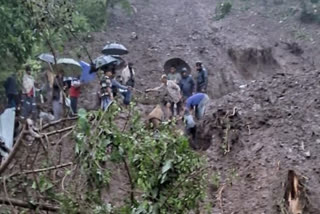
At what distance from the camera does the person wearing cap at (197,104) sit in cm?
1209

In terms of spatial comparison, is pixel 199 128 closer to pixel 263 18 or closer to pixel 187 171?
pixel 187 171

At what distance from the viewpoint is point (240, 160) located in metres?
10.7

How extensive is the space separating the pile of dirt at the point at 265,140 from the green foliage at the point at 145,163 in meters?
2.98

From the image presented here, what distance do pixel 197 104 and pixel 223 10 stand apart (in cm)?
1048

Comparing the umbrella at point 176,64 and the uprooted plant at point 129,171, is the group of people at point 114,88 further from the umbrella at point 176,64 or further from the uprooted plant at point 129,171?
the umbrella at point 176,64

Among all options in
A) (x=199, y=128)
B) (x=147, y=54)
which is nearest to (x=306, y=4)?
(x=147, y=54)

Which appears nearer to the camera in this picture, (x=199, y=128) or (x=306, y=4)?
(x=199, y=128)

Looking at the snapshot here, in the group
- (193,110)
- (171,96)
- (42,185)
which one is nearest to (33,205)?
(42,185)

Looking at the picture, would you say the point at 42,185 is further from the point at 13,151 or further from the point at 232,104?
the point at 232,104

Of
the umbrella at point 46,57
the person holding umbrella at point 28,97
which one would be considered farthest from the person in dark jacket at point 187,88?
the person holding umbrella at point 28,97

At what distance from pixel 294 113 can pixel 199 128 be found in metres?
1.74

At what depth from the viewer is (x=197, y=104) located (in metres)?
12.2

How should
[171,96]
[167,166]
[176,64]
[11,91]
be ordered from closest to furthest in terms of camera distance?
[167,166], [11,91], [171,96], [176,64]

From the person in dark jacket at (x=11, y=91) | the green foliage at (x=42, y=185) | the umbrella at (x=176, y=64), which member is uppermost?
the person in dark jacket at (x=11, y=91)
